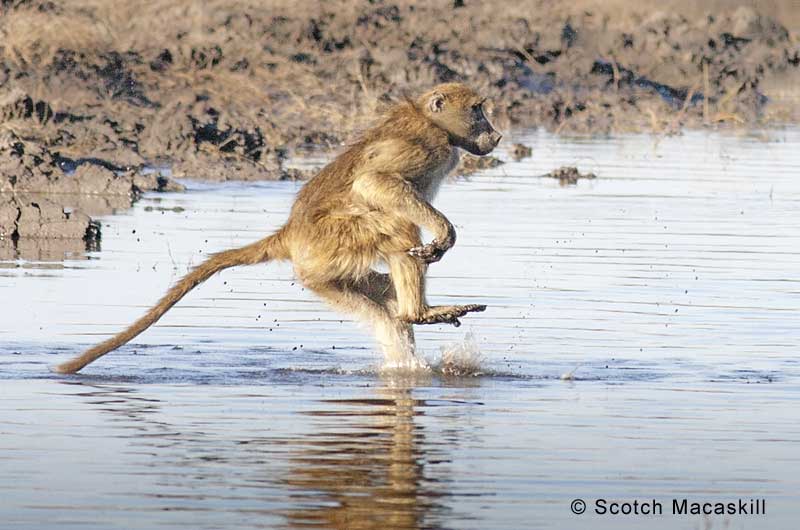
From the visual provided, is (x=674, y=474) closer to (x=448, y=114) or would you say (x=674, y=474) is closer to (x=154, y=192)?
(x=448, y=114)

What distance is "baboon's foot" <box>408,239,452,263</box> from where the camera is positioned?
30.0 ft

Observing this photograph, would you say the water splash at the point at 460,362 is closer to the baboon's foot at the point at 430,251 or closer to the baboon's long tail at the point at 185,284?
the baboon's foot at the point at 430,251

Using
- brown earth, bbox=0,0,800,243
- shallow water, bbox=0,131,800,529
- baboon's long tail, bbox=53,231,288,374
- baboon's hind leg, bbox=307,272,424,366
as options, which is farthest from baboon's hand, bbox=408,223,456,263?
brown earth, bbox=0,0,800,243

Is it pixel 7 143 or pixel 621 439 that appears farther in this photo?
pixel 7 143

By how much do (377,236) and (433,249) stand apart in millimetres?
313

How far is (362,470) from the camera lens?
694cm

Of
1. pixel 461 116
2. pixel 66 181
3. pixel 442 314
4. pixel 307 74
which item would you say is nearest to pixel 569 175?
pixel 66 181

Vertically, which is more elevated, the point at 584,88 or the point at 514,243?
the point at 584,88

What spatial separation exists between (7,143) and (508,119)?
10.5 metres

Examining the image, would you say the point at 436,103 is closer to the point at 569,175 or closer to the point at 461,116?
the point at 461,116

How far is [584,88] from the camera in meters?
28.6

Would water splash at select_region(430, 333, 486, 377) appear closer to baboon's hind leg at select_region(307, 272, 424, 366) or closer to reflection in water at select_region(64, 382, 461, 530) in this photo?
baboon's hind leg at select_region(307, 272, 424, 366)

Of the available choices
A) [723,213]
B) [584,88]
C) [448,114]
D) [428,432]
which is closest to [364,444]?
[428,432]

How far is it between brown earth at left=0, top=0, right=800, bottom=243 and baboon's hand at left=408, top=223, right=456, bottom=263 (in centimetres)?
693
